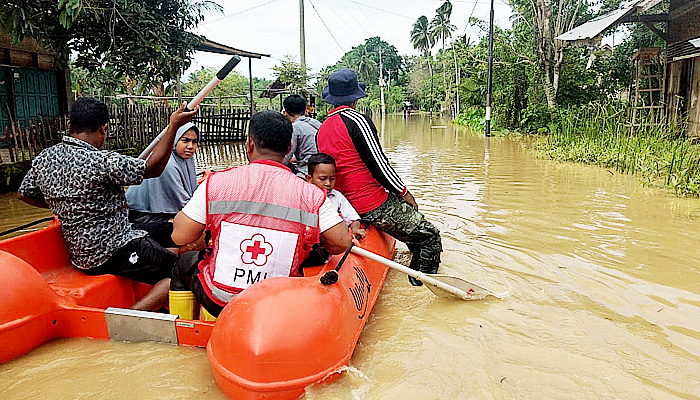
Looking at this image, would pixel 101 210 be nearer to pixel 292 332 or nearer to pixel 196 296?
pixel 196 296

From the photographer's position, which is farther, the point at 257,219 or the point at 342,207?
the point at 342,207

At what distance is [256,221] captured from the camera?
2729 mm

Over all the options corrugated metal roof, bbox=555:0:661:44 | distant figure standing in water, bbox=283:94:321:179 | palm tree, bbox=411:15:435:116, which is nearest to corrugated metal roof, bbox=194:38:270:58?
corrugated metal roof, bbox=555:0:661:44

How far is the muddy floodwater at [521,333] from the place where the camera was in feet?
9.53

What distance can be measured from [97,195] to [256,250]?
3.94 feet

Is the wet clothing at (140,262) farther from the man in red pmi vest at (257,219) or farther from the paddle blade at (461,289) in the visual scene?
the paddle blade at (461,289)

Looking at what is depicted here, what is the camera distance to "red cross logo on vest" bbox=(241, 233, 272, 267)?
9.04 feet

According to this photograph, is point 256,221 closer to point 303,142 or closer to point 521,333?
point 521,333

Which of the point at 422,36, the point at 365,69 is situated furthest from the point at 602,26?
the point at 422,36

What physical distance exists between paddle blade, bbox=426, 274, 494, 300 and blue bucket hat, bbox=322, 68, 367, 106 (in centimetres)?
159

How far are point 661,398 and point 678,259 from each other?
107 inches

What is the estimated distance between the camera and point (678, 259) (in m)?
5.05

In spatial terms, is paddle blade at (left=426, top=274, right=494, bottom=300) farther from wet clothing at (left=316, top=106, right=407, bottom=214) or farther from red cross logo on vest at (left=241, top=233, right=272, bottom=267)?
red cross logo on vest at (left=241, top=233, right=272, bottom=267)

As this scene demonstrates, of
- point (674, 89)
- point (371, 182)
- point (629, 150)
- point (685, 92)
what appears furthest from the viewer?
point (674, 89)
